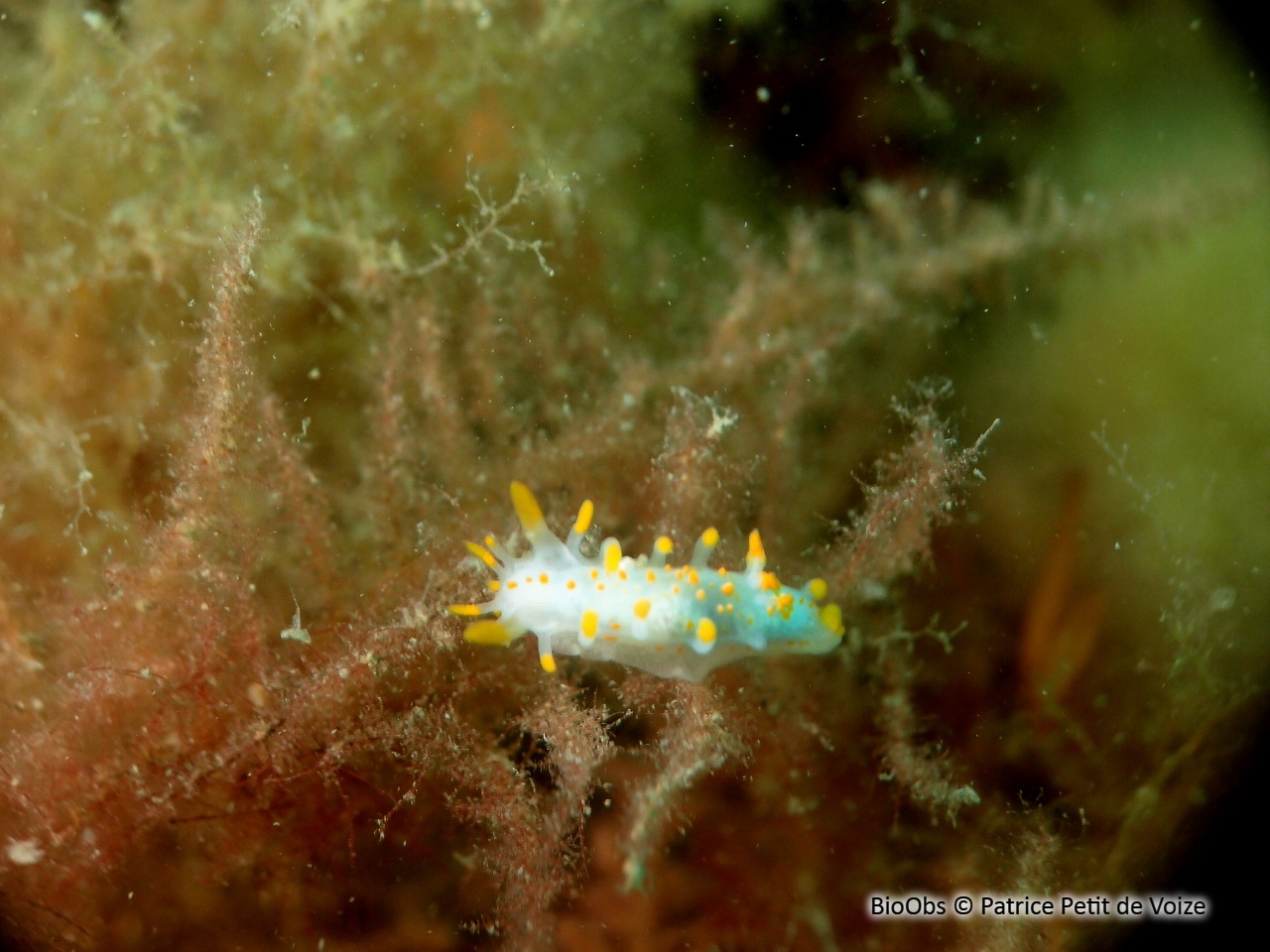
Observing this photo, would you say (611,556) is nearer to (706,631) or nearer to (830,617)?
(706,631)

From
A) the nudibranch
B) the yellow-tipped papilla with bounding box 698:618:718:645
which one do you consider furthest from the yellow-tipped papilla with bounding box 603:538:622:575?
the yellow-tipped papilla with bounding box 698:618:718:645

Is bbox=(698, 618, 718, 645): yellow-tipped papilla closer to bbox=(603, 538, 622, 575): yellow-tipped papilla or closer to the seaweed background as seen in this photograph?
bbox=(603, 538, 622, 575): yellow-tipped papilla

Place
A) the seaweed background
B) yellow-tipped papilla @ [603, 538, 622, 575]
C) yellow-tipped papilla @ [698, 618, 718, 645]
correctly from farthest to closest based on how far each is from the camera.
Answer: the seaweed background < yellow-tipped papilla @ [603, 538, 622, 575] < yellow-tipped papilla @ [698, 618, 718, 645]

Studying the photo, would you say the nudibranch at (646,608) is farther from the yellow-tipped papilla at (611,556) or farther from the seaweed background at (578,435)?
the seaweed background at (578,435)

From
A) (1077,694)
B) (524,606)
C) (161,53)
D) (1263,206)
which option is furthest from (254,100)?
(1077,694)

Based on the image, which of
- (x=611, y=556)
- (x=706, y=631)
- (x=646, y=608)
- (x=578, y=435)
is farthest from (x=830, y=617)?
(x=578, y=435)

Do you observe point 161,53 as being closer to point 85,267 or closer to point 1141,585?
point 85,267

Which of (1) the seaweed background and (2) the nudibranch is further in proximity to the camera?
(1) the seaweed background

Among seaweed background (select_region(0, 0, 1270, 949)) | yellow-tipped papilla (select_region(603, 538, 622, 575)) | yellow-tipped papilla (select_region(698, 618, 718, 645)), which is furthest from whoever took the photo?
seaweed background (select_region(0, 0, 1270, 949))

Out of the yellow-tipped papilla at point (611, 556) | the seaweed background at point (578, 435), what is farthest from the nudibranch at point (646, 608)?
the seaweed background at point (578, 435)
